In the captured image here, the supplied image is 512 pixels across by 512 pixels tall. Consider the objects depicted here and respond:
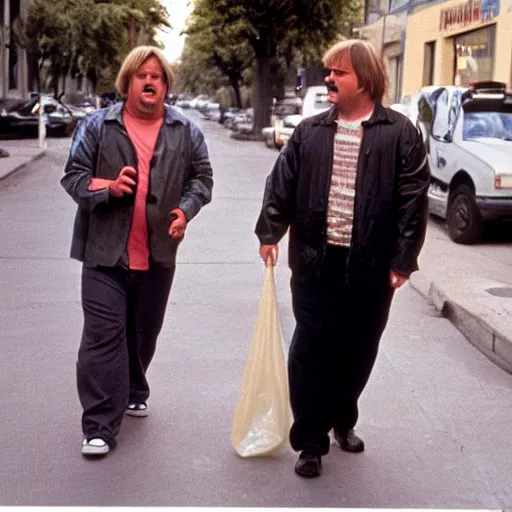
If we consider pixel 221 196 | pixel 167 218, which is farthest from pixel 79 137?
pixel 221 196

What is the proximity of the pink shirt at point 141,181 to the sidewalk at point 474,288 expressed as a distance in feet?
9.30

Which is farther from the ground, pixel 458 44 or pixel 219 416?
pixel 458 44

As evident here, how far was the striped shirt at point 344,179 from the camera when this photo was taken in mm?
4266

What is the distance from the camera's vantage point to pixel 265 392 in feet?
15.0

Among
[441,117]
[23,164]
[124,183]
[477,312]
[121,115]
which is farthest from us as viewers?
[23,164]

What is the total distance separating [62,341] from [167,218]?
8.07 ft

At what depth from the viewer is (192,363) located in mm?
6410

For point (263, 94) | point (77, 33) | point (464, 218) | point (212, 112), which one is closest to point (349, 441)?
point (464, 218)

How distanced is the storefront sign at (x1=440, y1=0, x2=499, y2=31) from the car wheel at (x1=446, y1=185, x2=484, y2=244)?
13096 mm

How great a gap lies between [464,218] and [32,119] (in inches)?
919

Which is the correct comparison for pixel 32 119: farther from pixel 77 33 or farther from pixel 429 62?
pixel 429 62

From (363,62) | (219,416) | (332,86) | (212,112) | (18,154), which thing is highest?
(363,62)

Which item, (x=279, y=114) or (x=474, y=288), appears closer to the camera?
(x=474, y=288)

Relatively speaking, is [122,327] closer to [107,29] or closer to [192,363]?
[192,363]
